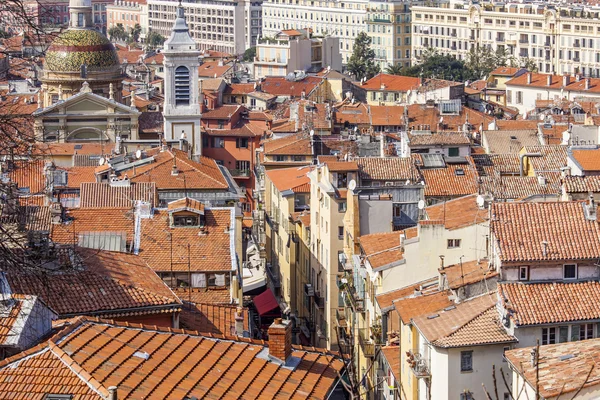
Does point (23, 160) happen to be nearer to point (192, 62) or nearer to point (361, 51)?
point (192, 62)

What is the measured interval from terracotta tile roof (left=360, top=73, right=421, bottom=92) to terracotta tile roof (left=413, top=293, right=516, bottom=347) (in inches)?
3513

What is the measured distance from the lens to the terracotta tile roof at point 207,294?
37.2 meters

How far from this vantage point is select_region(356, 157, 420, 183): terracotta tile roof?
52.5 meters

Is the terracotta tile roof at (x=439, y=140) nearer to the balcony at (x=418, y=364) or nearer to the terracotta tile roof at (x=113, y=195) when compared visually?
the terracotta tile roof at (x=113, y=195)

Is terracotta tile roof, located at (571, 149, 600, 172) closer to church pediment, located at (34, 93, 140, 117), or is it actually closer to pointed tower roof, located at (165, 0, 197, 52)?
pointed tower roof, located at (165, 0, 197, 52)

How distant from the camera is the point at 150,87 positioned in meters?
115

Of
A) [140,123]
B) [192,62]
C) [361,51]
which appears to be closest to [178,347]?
[192,62]

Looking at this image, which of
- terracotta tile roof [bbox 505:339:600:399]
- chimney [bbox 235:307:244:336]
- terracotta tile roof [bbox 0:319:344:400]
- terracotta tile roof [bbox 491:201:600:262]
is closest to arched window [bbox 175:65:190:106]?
terracotta tile roof [bbox 491:201:600:262]

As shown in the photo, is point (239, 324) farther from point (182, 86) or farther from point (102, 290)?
point (182, 86)

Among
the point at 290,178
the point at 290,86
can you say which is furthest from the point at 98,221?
the point at 290,86

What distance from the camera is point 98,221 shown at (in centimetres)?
4053

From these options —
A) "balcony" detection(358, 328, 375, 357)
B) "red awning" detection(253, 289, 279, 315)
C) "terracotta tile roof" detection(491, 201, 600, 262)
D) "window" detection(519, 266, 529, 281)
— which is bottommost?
"red awning" detection(253, 289, 279, 315)

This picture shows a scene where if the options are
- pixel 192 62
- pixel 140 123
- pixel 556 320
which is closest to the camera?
pixel 556 320

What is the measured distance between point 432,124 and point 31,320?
2463 inches
